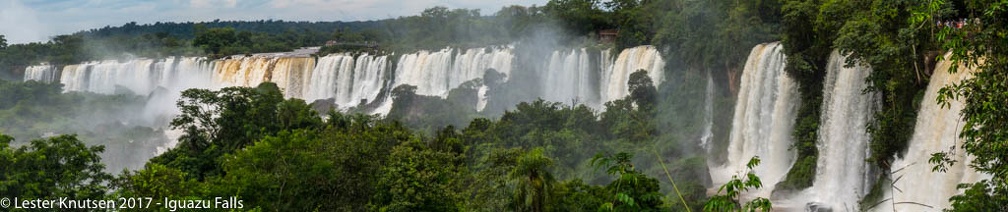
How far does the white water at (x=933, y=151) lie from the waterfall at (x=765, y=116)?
19.3ft

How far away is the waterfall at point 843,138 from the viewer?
68.3 feet

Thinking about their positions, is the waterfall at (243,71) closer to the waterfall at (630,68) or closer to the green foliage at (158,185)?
the waterfall at (630,68)

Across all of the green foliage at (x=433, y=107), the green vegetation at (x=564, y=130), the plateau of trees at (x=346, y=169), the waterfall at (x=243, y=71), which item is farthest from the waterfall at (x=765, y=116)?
the waterfall at (x=243, y=71)

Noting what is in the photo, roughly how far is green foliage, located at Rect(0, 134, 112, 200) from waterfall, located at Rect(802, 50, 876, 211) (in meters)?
15.3

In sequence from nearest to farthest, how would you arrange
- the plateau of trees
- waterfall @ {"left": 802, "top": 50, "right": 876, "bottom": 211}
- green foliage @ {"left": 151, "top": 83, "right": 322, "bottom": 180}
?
the plateau of trees, waterfall @ {"left": 802, "top": 50, "right": 876, "bottom": 211}, green foliage @ {"left": 151, "top": 83, "right": 322, "bottom": 180}

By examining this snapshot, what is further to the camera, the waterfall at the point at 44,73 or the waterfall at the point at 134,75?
the waterfall at the point at 44,73

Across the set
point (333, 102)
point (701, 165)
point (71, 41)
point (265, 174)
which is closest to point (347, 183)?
point (265, 174)

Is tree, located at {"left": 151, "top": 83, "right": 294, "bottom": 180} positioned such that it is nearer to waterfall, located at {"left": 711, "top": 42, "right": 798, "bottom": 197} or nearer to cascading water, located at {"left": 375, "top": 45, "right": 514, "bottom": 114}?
waterfall, located at {"left": 711, "top": 42, "right": 798, "bottom": 197}

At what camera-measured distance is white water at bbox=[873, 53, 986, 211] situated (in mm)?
16297

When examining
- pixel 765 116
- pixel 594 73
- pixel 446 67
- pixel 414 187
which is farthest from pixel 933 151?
pixel 446 67

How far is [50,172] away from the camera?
695 inches

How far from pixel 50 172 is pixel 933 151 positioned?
A: 53.2 feet

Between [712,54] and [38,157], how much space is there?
22165mm

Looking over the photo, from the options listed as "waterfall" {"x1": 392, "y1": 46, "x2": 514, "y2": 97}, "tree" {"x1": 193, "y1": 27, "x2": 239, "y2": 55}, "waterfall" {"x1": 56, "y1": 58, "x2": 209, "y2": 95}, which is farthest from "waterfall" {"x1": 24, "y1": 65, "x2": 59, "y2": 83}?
"waterfall" {"x1": 392, "y1": 46, "x2": 514, "y2": 97}
